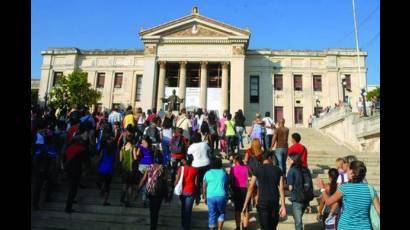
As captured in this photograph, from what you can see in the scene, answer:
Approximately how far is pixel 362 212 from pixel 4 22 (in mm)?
4200

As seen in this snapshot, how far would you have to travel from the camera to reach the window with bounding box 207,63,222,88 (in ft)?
134

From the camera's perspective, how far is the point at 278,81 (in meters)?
42.9

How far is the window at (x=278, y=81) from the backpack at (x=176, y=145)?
34115mm

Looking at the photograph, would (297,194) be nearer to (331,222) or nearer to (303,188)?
(303,188)

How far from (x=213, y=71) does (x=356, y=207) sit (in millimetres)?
37648

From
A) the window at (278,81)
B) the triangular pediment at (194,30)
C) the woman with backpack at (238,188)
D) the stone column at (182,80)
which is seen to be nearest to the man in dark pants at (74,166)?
the woman with backpack at (238,188)

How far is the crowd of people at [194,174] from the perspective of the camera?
6.26 meters

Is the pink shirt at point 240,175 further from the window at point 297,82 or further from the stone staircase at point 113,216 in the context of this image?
the window at point 297,82

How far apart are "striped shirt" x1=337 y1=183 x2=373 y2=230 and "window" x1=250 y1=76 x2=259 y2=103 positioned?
1500 inches

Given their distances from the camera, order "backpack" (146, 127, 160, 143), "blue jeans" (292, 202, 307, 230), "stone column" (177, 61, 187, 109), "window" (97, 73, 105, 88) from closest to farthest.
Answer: "blue jeans" (292, 202, 307, 230), "backpack" (146, 127, 160, 143), "stone column" (177, 61, 187, 109), "window" (97, 73, 105, 88)

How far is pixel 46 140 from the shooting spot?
9.13 meters

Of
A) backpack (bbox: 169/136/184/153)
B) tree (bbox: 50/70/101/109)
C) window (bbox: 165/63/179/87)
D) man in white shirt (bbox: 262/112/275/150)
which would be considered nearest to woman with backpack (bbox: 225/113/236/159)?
man in white shirt (bbox: 262/112/275/150)

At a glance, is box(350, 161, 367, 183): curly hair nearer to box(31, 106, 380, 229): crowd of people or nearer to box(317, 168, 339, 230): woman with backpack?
box(31, 106, 380, 229): crowd of people
